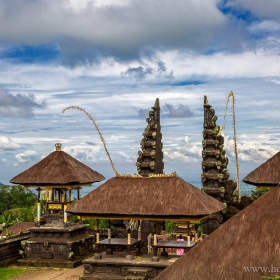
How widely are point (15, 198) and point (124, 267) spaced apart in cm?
4692

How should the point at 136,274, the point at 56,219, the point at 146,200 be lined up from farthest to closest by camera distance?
the point at 56,219, the point at 146,200, the point at 136,274

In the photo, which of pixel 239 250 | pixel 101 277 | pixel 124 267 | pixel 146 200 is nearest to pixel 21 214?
pixel 101 277

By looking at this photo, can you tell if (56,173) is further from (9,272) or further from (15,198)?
(15,198)

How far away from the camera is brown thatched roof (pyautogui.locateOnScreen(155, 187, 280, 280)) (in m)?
11.2

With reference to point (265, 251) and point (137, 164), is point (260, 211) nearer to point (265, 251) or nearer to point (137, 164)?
point (265, 251)

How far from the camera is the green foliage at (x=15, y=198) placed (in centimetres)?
6381

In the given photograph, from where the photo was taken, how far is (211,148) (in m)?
29.5

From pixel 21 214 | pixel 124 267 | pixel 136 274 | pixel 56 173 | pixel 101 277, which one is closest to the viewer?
pixel 136 274

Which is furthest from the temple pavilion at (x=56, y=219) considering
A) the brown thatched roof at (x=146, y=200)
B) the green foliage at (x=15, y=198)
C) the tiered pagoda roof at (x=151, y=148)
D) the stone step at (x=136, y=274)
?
the green foliage at (x=15, y=198)

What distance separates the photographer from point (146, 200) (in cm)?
2038

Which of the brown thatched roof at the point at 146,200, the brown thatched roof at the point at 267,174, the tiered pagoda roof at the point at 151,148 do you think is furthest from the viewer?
the tiered pagoda roof at the point at 151,148

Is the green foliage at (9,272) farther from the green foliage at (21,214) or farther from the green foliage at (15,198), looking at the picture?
the green foliage at (15,198)

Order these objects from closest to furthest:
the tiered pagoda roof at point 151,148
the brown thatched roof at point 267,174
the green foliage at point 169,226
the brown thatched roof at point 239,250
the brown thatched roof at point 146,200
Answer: the brown thatched roof at point 239,250 < the brown thatched roof at point 267,174 < the brown thatched roof at point 146,200 < the green foliage at point 169,226 < the tiered pagoda roof at point 151,148

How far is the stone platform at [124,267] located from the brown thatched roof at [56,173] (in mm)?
5269
